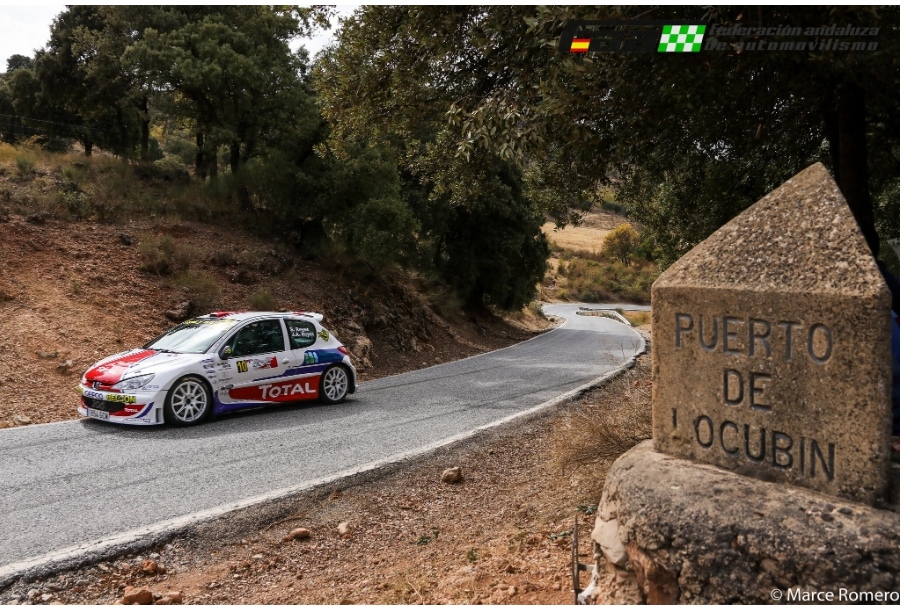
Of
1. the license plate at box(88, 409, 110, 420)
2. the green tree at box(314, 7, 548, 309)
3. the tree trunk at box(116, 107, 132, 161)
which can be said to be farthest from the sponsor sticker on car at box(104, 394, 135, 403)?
the tree trunk at box(116, 107, 132, 161)

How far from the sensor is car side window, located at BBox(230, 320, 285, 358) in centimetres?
1029

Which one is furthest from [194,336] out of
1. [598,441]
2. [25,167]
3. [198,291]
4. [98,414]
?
[25,167]

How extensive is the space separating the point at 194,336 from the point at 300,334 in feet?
5.18

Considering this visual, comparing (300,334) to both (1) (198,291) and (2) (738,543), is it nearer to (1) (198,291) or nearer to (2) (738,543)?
(1) (198,291)

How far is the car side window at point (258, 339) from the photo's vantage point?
10285 mm

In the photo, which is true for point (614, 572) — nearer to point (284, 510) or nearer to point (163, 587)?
point (163, 587)

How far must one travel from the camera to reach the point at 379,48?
9.45 meters

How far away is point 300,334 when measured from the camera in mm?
11203

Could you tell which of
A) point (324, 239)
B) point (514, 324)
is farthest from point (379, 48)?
point (514, 324)

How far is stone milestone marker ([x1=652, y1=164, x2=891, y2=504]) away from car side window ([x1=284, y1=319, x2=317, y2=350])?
8.00 meters

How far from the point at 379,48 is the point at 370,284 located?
14.2 m

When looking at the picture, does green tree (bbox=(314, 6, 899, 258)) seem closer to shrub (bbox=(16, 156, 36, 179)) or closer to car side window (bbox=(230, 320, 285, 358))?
car side window (bbox=(230, 320, 285, 358))

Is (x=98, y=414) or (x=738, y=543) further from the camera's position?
(x=98, y=414)

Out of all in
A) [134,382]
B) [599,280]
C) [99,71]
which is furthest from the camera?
[599,280]
